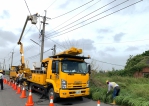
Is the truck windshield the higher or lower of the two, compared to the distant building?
higher

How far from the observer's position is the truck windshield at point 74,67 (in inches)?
417

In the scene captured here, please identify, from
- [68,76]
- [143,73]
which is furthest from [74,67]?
[143,73]

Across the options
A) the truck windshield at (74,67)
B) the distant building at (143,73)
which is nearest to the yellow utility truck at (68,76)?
the truck windshield at (74,67)

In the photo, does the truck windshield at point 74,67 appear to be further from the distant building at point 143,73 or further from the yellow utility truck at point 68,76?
the distant building at point 143,73

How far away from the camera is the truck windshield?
10602 mm

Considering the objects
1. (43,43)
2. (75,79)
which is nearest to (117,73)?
(43,43)

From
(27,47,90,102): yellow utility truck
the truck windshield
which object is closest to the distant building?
(27,47,90,102): yellow utility truck

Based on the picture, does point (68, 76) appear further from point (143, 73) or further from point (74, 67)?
point (143, 73)

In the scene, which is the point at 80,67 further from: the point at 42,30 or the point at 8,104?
the point at 42,30

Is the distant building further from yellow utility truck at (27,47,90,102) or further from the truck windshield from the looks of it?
the truck windshield

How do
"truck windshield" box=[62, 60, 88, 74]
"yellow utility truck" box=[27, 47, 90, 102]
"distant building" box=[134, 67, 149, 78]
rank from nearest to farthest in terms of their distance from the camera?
1. "yellow utility truck" box=[27, 47, 90, 102]
2. "truck windshield" box=[62, 60, 88, 74]
3. "distant building" box=[134, 67, 149, 78]

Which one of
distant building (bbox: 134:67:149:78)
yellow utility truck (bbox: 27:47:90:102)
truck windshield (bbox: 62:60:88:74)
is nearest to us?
yellow utility truck (bbox: 27:47:90:102)

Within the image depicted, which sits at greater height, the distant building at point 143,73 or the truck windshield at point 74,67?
the truck windshield at point 74,67

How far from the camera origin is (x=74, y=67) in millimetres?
10906
